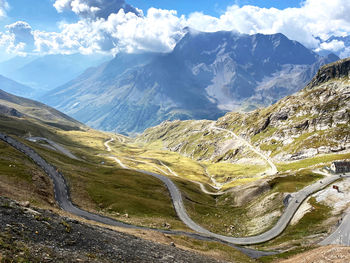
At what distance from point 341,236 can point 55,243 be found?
67787 millimetres

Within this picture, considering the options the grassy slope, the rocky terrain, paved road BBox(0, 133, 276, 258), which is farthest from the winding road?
the rocky terrain

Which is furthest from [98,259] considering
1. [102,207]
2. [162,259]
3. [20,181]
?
[102,207]

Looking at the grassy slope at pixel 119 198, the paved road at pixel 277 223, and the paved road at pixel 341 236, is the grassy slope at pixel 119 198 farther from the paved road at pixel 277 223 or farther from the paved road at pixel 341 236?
the paved road at pixel 341 236

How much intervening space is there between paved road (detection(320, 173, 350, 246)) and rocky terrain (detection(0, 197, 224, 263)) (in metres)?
47.1

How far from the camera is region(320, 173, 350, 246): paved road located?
6162cm

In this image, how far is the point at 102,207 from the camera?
75625 mm

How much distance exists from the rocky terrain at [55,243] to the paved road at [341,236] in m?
47.1

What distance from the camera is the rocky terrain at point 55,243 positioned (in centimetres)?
2161

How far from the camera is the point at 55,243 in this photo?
25.9 metres

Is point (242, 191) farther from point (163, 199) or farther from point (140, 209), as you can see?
point (140, 209)

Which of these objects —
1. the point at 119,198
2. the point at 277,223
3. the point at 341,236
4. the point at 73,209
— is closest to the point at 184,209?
the point at 119,198

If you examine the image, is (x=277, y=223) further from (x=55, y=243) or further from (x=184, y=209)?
(x=55, y=243)

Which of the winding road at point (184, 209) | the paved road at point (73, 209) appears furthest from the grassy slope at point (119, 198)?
the winding road at point (184, 209)

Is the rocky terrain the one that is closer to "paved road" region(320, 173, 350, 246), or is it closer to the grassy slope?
the grassy slope
